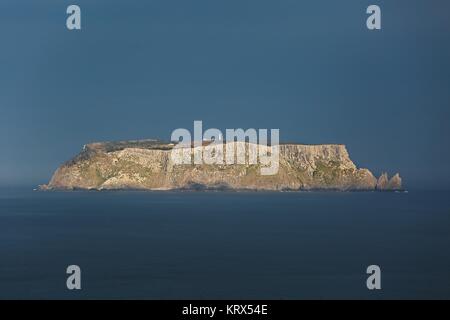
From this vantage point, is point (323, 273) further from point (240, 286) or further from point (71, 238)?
point (71, 238)

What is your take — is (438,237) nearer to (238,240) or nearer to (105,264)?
(238,240)

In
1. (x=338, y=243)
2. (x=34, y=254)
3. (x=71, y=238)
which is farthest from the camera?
(x=71, y=238)

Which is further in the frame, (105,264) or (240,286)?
(105,264)

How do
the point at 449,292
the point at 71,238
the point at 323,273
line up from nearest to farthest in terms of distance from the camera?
the point at 449,292, the point at 323,273, the point at 71,238

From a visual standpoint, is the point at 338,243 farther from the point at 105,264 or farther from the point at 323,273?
the point at 105,264
